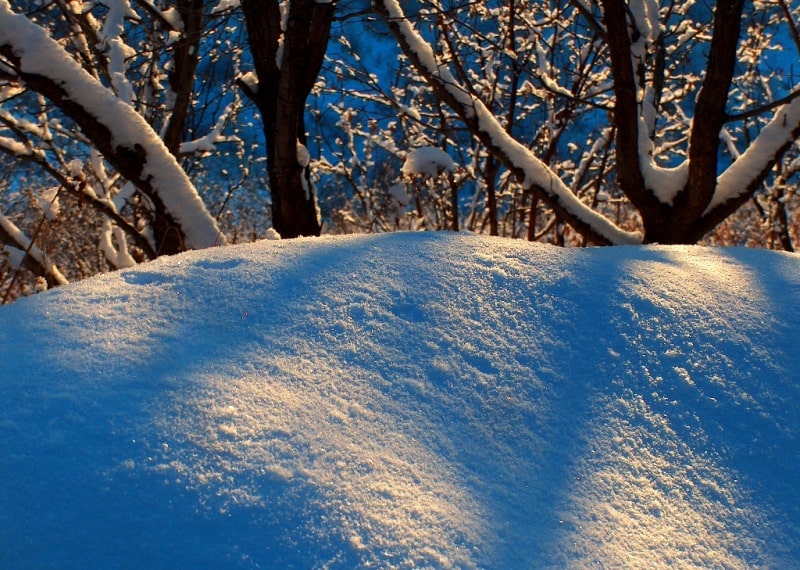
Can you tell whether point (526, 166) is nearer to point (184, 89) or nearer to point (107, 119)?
point (107, 119)

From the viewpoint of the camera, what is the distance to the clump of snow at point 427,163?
11.5 ft

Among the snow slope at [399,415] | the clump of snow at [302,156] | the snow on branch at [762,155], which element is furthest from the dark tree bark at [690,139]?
the snow slope at [399,415]

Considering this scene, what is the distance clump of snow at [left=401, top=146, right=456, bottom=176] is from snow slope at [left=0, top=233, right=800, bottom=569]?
192cm

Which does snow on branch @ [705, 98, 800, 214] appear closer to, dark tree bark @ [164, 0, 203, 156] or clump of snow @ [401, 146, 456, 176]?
clump of snow @ [401, 146, 456, 176]

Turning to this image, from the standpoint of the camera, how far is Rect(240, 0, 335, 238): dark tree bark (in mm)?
3590

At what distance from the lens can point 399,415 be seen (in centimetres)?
113

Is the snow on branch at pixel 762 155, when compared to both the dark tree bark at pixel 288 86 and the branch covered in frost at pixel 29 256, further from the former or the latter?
the branch covered in frost at pixel 29 256

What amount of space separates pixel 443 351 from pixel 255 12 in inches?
130

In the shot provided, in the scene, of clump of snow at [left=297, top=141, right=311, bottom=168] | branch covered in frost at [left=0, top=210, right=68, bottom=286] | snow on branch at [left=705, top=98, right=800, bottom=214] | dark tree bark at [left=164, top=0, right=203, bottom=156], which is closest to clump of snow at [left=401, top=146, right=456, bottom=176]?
clump of snow at [left=297, top=141, right=311, bottom=168]

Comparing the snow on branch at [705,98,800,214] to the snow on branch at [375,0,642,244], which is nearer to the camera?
the snow on branch at [705,98,800,214]

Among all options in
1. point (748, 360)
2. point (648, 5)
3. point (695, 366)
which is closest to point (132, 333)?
point (695, 366)

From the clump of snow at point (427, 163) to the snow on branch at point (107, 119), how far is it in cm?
110

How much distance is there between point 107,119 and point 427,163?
5.26ft

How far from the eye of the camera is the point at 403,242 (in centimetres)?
176
